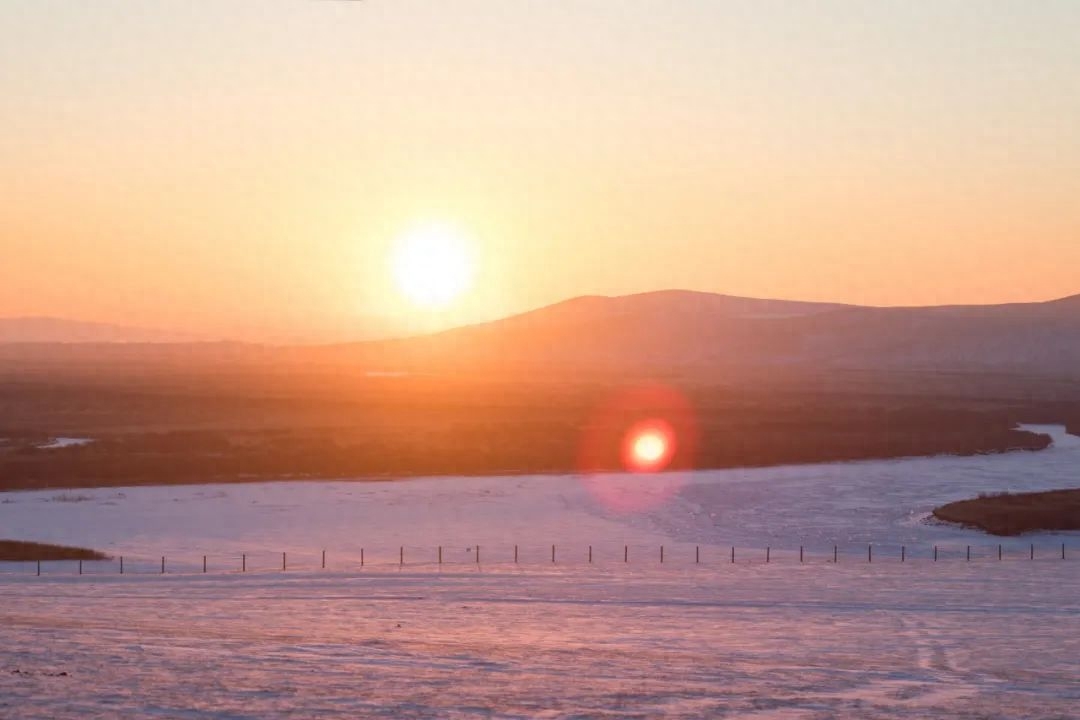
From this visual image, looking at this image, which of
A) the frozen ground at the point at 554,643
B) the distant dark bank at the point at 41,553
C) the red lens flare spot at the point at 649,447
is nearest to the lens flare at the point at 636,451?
Answer: the red lens flare spot at the point at 649,447

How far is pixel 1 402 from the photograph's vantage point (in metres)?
93.2

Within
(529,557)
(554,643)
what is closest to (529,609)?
(554,643)

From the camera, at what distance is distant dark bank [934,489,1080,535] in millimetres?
42522

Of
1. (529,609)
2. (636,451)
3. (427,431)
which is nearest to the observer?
(529,609)

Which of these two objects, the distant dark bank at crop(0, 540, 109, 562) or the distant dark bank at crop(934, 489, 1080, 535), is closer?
the distant dark bank at crop(0, 540, 109, 562)

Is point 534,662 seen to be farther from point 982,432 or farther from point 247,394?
point 247,394

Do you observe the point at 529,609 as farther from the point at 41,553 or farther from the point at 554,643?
the point at 41,553

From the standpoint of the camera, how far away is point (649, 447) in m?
72.0

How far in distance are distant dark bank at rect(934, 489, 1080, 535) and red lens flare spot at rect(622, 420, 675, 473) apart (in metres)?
17.8

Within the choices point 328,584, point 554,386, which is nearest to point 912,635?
point 328,584

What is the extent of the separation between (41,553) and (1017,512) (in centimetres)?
3322

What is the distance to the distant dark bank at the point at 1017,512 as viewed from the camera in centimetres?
4252

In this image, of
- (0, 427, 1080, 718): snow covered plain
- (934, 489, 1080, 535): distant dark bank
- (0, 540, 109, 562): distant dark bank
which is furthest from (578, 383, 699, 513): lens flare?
(0, 540, 109, 562): distant dark bank

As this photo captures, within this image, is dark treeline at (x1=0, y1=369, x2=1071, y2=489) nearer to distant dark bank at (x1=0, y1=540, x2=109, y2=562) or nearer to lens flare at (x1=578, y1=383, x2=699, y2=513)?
lens flare at (x1=578, y1=383, x2=699, y2=513)
